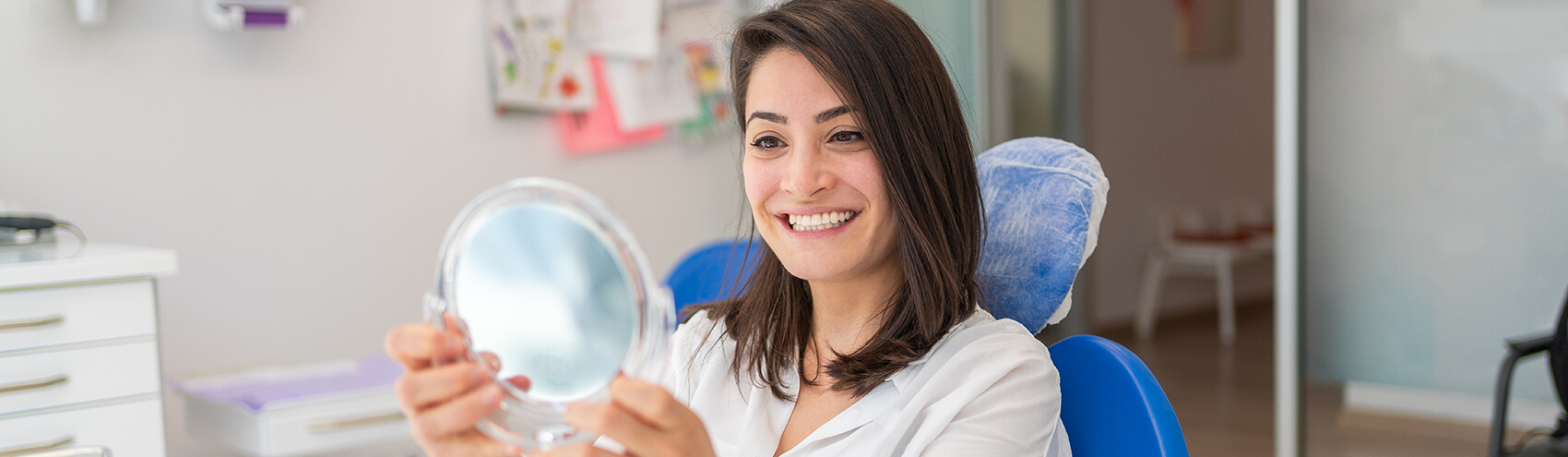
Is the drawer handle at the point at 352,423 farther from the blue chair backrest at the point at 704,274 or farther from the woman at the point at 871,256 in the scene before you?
the woman at the point at 871,256

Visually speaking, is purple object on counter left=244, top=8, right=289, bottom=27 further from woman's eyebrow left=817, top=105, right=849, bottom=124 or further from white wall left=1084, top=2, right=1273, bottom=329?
white wall left=1084, top=2, right=1273, bottom=329

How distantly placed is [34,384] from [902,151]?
4.26 feet

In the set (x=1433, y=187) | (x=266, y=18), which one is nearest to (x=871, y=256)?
(x=266, y=18)

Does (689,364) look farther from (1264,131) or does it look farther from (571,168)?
(1264,131)

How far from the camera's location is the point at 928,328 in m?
1.04

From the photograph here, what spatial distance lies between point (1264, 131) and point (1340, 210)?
360 centimetres

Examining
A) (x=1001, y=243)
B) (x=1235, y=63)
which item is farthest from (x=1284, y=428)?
(x=1235, y=63)

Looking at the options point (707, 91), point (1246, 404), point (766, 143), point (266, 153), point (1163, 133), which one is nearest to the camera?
point (766, 143)

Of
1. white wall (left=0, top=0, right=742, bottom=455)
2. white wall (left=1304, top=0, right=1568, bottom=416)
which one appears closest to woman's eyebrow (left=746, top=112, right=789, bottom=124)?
white wall (left=0, top=0, right=742, bottom=455)

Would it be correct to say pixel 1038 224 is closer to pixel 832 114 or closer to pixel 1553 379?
pixel 832 114

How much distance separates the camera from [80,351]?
161cm

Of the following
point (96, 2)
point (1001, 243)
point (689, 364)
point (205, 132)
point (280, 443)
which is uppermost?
point (96, 2)

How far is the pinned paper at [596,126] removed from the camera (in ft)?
9.70

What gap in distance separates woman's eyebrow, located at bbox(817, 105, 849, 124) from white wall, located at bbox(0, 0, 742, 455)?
1.39 meters
